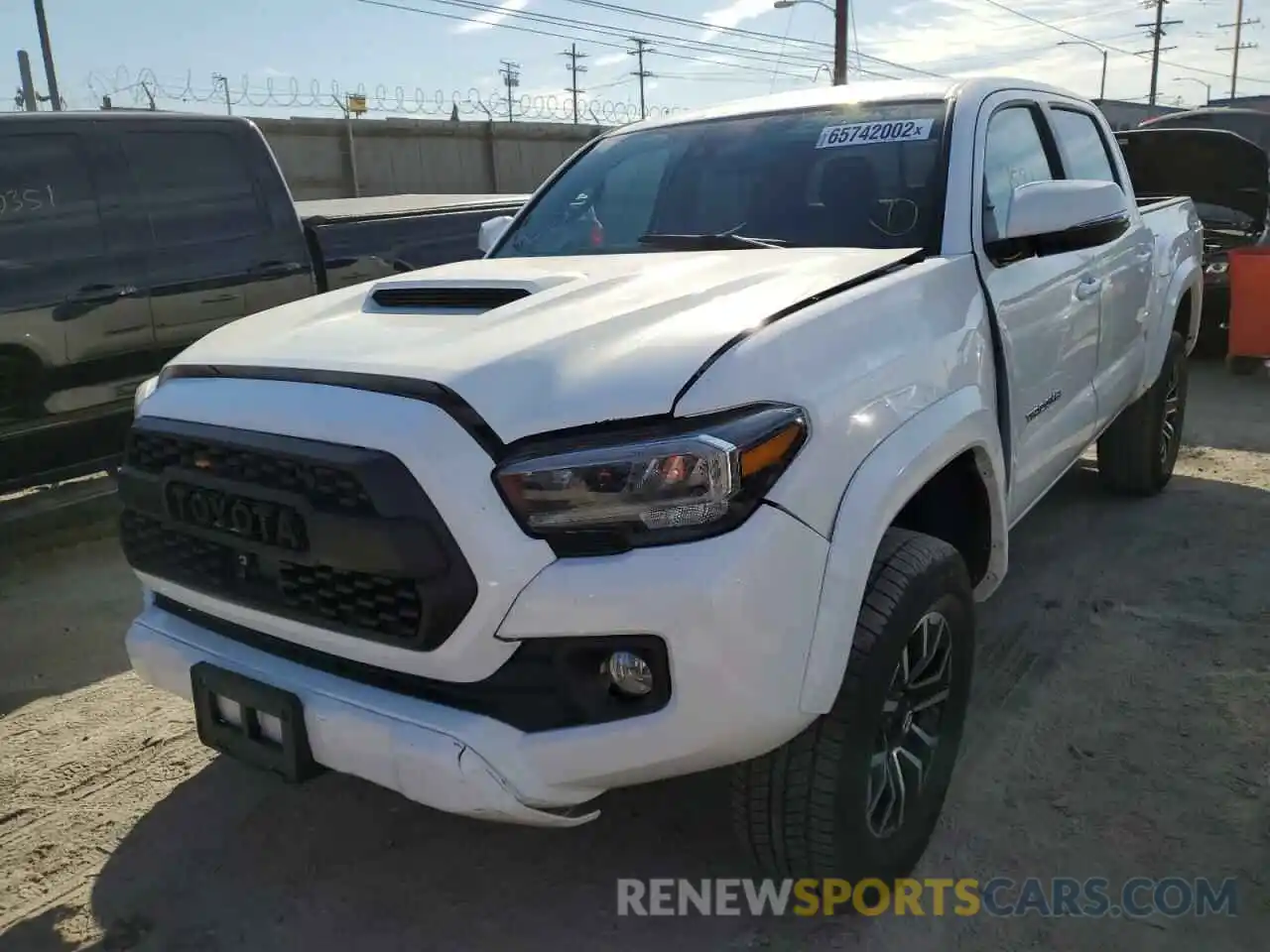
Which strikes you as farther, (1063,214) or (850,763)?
(1063,214)

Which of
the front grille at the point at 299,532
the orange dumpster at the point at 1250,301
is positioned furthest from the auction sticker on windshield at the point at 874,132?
the orange dumpster at the point at 1250,301

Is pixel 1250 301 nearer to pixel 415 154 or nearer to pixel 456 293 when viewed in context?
pixel 456 293

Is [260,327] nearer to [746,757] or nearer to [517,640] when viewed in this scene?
[517,640]

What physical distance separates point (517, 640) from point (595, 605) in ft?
0.57


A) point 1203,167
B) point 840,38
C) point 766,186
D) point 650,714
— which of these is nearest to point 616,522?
point 650,714

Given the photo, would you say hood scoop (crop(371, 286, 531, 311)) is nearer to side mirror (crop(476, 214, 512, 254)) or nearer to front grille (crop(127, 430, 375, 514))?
front grille (crop(127, 430, 375, 514))

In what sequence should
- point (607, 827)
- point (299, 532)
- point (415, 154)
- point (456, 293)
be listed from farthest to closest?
1. point (415, 154)
2. point (607, 827)
3. point (456, 293)
4. point (299, 532)

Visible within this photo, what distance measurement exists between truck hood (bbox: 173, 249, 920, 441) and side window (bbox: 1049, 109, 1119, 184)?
157 cm

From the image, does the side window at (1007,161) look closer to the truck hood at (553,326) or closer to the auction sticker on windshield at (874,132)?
the auction sticker on windshield at (874,132)

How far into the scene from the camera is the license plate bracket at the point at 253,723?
6.93 feet

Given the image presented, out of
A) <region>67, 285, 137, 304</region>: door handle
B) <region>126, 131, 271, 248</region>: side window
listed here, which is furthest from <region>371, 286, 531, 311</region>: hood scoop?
<region>126, 131, 271, 248</region>: side window

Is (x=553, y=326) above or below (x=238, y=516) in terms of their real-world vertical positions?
above

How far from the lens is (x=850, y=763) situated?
2.15m

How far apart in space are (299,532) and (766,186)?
1848mm
